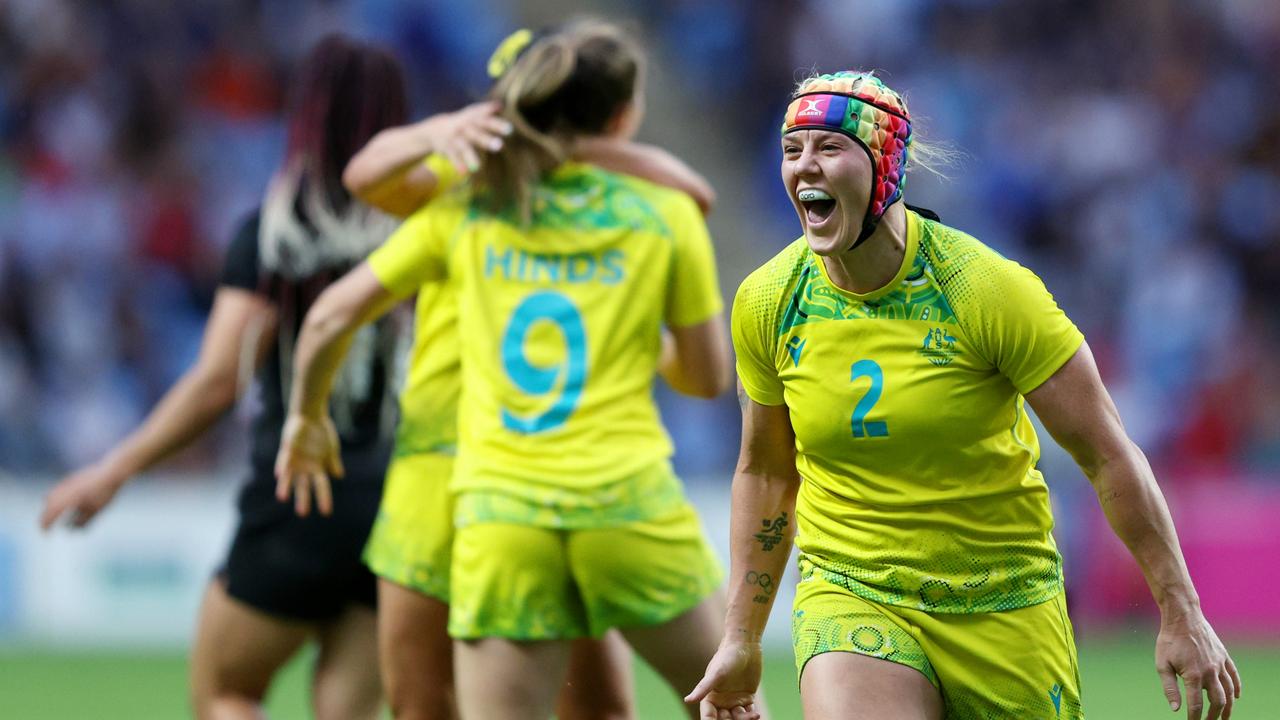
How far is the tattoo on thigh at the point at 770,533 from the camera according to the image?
4.24 meters

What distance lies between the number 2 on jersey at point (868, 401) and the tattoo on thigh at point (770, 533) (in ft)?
1.22

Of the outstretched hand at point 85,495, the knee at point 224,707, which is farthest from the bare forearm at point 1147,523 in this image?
the outstretched hand at point 85,495

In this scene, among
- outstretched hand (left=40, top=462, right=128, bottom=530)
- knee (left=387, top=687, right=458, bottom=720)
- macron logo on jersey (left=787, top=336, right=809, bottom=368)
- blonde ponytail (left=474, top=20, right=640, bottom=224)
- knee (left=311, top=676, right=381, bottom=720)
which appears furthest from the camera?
outstretched hand (left=40, top=462, right=128, bottom=530)

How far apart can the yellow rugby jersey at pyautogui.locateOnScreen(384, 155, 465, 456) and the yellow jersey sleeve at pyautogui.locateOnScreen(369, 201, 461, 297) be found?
240 millimetres

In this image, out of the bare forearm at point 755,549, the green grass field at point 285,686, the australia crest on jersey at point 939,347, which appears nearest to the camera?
the australia crest on jersey at point 939,347

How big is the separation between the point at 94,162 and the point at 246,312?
32.2 ft

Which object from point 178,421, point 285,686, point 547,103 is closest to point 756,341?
point 547,103

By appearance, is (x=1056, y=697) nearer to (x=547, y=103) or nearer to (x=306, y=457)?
(x=547, y=103)

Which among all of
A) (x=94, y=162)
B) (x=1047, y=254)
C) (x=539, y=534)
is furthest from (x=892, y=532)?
(x=94, y=162)

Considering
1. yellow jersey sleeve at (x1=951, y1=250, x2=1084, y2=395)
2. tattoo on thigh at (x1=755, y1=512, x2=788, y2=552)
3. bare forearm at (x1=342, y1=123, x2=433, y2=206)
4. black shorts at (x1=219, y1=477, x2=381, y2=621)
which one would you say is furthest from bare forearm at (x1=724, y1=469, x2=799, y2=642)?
black shorts at (x1=219, y1=477, x2=381, y2=621)

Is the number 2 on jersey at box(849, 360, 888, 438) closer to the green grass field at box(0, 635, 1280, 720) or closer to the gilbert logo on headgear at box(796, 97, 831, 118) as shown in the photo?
the gilbert logo on headgear at box(796, 97, 831, 118)

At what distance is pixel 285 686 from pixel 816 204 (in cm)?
727

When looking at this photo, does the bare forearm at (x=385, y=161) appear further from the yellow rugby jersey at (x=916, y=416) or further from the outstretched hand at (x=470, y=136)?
the yellow rugby jersey at (x=916, y=416)

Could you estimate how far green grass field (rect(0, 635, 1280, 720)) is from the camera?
918 cm
